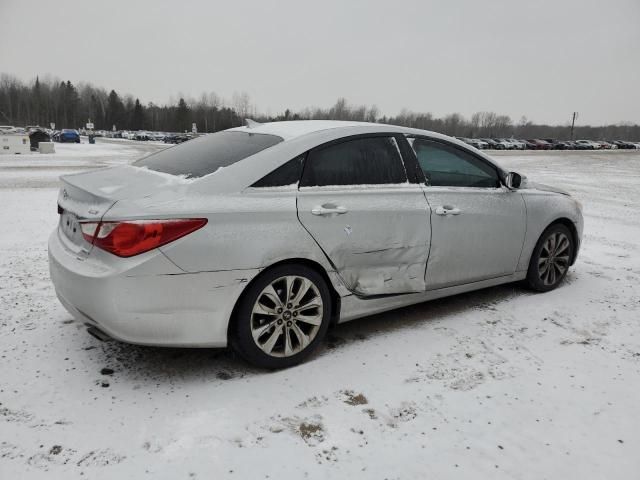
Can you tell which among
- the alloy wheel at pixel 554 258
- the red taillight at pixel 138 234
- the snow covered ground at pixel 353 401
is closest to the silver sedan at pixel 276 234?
the red taillight at pixel 138 234

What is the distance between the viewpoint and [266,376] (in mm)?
3215

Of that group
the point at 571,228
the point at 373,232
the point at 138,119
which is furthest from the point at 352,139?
the point at 138,119

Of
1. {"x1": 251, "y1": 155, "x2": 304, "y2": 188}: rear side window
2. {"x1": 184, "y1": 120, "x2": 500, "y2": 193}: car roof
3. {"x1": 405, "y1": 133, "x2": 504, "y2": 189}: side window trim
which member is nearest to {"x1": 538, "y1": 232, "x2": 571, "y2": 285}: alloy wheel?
{"x1": 405, "y1": 133, "x2": 504, "y2": 189}: side window trim

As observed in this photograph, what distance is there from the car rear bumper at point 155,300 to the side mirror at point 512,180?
2.54 meters

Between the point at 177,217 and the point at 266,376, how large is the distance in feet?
3.73

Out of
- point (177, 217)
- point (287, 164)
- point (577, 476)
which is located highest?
point (287, 164)

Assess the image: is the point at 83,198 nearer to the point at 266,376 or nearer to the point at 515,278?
the point at 266,376

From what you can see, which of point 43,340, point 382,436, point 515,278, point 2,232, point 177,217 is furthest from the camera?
point 2,232

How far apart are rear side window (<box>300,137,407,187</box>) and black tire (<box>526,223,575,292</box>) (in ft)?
5.86

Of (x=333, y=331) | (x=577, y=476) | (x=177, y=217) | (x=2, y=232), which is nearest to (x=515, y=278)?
(x=333, y=331)

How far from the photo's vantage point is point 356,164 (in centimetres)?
362

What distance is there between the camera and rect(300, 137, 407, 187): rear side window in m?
3.43

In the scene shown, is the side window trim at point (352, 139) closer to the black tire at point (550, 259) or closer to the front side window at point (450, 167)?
the front side window at point (450, 167)

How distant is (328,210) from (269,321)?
79cm
